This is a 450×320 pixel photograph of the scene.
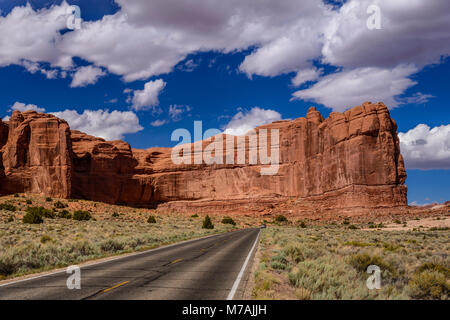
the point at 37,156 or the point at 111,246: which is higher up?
the point at 37,156

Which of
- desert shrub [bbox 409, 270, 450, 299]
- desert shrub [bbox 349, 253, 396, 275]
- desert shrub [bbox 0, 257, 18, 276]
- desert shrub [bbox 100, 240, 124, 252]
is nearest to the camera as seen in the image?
desert shrub [bbox 409, 270, 450, 299]

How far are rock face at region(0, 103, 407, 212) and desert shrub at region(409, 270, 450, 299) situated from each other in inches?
2376

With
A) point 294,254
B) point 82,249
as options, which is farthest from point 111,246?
point 294,254

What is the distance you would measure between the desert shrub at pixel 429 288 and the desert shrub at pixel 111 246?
A: 1560 centimetres

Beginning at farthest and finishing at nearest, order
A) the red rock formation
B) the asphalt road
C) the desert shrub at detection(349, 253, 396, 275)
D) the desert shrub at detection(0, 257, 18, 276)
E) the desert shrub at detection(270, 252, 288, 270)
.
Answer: the red rock formation
the desert shrub at detection(0, 257, 18, 276)
the desert shrub at detection(270, 252, 288, 270)
the desert shrub at detection(349, 253, 396, 275)
the asphalt road

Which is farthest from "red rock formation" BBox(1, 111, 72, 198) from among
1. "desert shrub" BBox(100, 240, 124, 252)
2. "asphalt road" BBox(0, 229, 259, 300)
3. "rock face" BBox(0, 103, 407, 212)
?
"asphalt road" BBox(0, 229, 259, 300)

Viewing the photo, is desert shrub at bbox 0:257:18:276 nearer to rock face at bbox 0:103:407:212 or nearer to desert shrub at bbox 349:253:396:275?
desert shrub at bbox 349:253:396:275

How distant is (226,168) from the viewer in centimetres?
9812

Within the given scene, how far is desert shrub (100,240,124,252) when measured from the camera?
19.5 meters

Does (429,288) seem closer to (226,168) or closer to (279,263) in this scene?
(279,263)

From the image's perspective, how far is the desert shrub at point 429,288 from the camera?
8984mm

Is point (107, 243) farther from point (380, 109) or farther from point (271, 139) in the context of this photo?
point (271, 139)

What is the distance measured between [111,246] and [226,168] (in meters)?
78.4
